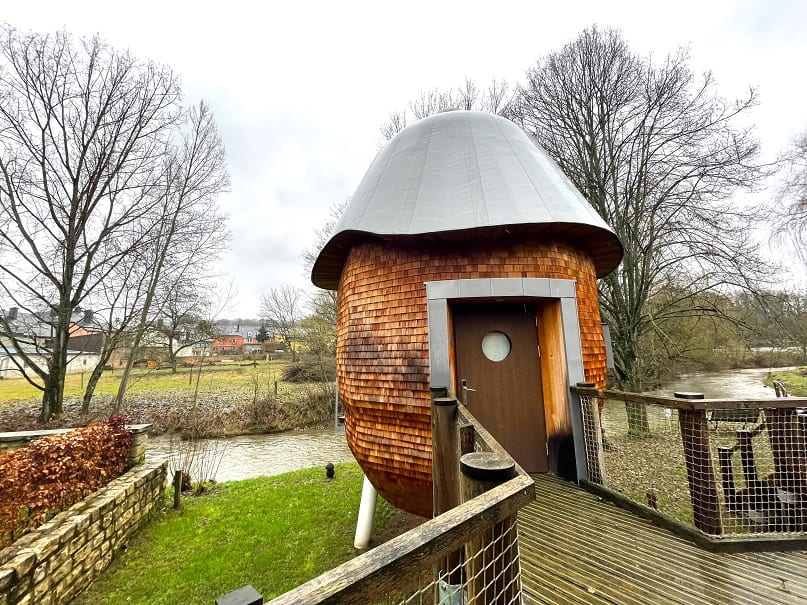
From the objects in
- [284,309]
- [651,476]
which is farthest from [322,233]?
[651,476]

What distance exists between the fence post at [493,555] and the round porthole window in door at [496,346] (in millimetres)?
2526

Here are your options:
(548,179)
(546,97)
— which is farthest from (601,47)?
(548,179)

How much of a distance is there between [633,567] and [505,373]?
6.17ft

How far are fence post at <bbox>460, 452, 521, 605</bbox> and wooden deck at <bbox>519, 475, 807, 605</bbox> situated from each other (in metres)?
0.79

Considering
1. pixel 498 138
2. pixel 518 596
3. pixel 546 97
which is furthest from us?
pixel 546 97

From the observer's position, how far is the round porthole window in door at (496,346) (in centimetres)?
376

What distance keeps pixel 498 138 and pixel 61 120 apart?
12.4 meters

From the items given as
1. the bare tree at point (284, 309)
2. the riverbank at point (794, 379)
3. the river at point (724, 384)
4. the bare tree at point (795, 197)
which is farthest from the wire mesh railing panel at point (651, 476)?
Answer: the bare tree at point (284, 309)

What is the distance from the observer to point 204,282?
38.1 feet

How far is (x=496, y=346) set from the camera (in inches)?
149

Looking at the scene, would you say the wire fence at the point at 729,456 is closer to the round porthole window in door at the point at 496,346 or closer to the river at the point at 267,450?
the round porthole window in door at the point at 496,346

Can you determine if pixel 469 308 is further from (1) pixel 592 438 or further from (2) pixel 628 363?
(2) pixel 628 363

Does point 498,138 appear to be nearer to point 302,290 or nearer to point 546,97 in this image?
point 546,97

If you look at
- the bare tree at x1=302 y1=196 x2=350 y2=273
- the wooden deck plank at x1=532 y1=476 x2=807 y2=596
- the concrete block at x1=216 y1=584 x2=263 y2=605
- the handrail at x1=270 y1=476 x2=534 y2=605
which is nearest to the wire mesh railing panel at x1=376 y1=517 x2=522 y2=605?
the handrail at x1=270 y1=476 x2=534 y2=605
